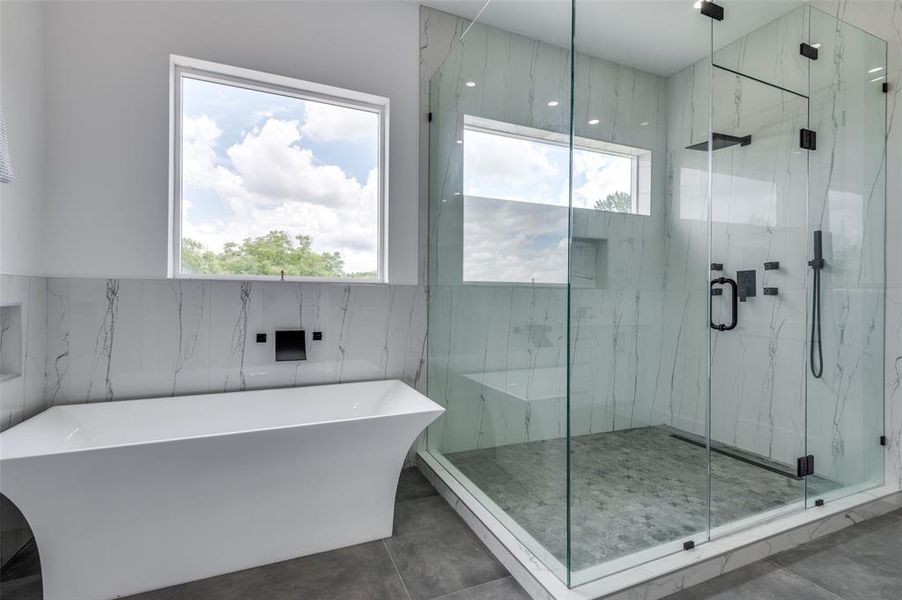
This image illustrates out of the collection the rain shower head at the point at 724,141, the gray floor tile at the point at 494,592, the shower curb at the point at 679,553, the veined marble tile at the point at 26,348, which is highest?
the rain shower head at the point at 724,141

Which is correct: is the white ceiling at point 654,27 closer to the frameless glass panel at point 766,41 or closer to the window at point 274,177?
the frameless glass panel at point 766,41

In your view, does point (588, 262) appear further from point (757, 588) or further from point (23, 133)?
point (23, 133)

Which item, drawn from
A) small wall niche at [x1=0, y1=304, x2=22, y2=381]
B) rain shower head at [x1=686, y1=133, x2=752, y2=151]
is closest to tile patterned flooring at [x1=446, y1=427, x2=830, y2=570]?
rain shower head at [x1=686, y1=133, x2=752, y2=151]

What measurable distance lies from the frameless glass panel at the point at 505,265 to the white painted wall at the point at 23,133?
218 centimetres

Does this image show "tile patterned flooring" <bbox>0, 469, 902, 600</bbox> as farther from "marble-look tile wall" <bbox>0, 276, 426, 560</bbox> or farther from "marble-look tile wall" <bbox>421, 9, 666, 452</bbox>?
"marble-look tile wall" <bbox>0, 276, 426, 560</bbox>

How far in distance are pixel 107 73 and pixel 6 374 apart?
165cm

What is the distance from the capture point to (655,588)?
1.64 m

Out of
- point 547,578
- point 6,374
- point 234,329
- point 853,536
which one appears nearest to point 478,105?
point 234,329

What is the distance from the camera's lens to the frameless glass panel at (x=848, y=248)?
2.47 meters

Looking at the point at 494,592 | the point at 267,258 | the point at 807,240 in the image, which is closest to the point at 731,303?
the point at 807,240

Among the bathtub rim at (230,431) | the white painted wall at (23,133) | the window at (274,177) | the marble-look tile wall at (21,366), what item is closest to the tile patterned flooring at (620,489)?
the bathtub rim at (230,431)

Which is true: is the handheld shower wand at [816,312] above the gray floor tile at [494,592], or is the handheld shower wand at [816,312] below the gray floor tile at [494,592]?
above

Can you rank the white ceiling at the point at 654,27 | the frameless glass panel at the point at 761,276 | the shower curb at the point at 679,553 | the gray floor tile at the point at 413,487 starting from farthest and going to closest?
the gray floor tile at the point at 413,487 < the frameless glass panel at the point at 761,276 < the white ceiling at the point at 654,27 < the shower curb at the point at 679,553

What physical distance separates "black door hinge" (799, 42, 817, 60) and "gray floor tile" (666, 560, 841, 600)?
282 centimetres
